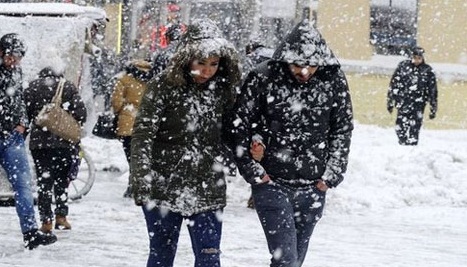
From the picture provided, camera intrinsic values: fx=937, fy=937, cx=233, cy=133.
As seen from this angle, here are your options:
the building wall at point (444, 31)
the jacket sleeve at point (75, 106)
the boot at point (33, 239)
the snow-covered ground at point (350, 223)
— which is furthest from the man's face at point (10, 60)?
the building wall at point (444, 31)

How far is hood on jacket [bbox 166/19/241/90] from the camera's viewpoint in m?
4.83

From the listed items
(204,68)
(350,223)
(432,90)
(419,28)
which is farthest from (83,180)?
(419,28)

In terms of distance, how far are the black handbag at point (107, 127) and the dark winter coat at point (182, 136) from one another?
16.6ft

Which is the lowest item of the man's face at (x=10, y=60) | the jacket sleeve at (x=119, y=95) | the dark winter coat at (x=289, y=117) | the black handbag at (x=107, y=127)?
the black handbag at (x=107, y=127)

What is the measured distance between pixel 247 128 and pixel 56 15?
5.43 metres

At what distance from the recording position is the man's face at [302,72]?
5.01 metres

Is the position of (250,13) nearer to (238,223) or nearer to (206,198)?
(238,223)

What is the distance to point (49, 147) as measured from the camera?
8.02 m

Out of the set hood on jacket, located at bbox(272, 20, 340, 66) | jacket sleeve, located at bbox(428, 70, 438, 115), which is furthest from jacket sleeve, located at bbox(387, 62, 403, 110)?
hood on jacket, located at bbox(272, 20, 340, 66)

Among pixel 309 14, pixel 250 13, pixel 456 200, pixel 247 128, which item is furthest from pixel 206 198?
pixel 309 14

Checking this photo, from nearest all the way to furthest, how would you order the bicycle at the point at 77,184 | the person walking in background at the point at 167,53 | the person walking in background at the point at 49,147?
1. the person walking in background at the point at 49,147
2. the person walking in background at the point at 167,53
3. the bicycle at the point at 77,184

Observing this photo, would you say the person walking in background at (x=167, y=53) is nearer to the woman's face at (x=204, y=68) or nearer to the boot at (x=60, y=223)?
the boot at (x=60, y=223)

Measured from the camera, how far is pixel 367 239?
8.85 m

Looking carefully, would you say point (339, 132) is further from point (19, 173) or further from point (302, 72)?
point (19, 173)
